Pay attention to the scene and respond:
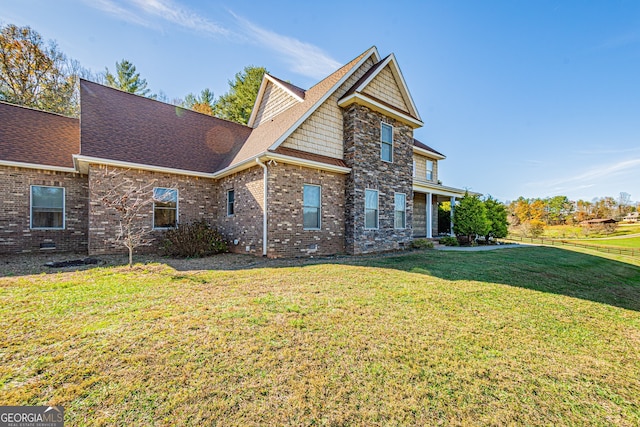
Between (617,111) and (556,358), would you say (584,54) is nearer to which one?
(617,111)

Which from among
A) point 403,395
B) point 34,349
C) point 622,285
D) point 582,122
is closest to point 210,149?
point 34,349

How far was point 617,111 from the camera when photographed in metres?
16.0

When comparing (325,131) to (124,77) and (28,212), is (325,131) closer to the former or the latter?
(28,212)

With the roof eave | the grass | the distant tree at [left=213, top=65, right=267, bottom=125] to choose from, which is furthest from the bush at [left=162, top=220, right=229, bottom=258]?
the distant tree at [left=213, top=65, right=267, bottom=125]

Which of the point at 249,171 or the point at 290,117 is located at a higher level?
the point at 290,117

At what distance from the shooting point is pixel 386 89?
12461mm

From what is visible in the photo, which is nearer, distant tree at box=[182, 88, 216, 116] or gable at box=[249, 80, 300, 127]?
gable at box=[249, 80, 300, 127]

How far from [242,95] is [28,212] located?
2076 cm

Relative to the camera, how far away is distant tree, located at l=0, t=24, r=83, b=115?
773 inches

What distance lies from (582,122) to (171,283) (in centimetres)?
2397

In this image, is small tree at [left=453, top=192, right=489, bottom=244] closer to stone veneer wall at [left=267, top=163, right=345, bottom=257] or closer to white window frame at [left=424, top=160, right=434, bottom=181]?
white window frame at [left=424, top=160, right=434, bottom=181]

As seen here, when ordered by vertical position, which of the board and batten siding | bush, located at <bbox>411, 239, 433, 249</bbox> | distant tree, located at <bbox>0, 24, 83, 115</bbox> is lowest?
bush, located at <bbox>411, 239, 433, 249</bbox>

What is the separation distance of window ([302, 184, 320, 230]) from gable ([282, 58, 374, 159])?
1.60 metres

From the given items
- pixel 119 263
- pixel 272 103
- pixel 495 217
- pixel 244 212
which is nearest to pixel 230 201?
pixel 244 212
